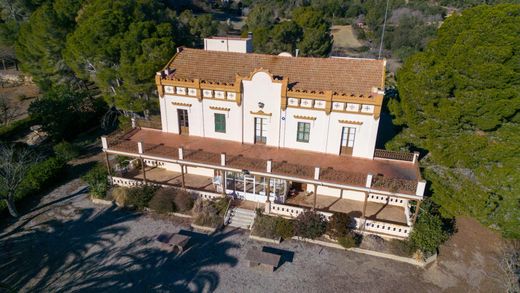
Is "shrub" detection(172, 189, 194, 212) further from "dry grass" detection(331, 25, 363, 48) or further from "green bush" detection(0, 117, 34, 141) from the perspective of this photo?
"dry grass" detection(331, 25, 363, 48)

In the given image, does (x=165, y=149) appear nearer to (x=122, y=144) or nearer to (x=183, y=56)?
(x=122, y=144)

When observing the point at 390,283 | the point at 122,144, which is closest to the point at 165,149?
the point at 122,144

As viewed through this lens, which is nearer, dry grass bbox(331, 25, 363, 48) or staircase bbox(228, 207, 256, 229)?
staircase bbox(228, 207, 256, 229)

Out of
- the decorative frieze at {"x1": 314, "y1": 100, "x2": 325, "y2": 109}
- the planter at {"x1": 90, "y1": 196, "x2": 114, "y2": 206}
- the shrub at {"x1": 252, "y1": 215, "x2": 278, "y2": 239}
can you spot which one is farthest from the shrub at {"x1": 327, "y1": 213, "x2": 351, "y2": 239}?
the planter at {"x1": 90, "y1": 196, "x2": 114, "y2": 206}

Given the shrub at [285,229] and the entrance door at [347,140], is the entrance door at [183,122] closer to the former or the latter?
the shrub at [285,229]

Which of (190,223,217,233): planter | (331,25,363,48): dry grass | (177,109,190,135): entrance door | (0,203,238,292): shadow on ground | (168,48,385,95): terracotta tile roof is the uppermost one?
(168,48,385,95): terracotta tile roof

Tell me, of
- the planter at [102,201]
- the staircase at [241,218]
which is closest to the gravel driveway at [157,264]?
the staircase at [241,218]
